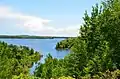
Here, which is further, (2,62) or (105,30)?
(2,62)

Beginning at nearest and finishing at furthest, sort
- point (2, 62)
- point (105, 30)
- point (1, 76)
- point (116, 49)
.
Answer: point (116, 49)
point (105, 30)
point (1, 76)
point (2, 62)

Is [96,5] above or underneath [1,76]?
above

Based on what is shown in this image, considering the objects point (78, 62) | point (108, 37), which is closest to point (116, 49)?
point (108, 37)

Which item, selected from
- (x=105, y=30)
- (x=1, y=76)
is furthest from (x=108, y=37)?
(x=1, y=76)

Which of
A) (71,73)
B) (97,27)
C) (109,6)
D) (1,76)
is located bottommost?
(1,76)

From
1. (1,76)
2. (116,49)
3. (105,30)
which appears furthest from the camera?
(1,76)

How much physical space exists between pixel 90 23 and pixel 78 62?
316 cm

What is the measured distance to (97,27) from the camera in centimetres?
2620

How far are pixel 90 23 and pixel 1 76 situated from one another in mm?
21319

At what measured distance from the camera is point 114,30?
984 inches

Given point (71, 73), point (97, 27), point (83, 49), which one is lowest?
point (71, 73)

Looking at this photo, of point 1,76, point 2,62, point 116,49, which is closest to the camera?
point 116,49

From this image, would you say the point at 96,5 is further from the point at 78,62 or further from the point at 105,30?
the point at 78,62

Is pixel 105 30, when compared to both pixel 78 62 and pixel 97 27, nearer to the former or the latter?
pixel 97 27
